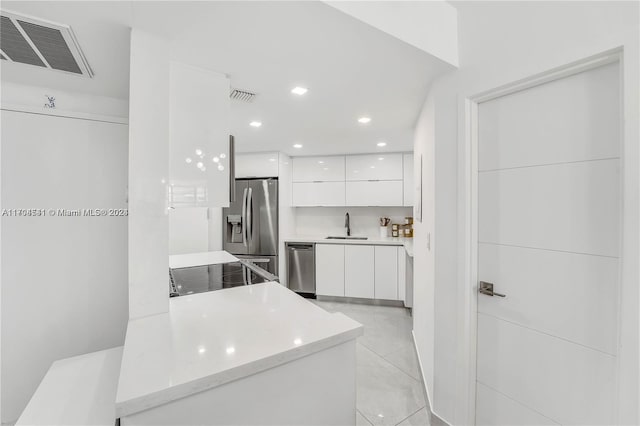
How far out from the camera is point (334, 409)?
1.18 meters

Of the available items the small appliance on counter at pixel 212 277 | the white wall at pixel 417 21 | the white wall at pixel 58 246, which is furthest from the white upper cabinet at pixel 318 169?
the white wall at pixel 417 21

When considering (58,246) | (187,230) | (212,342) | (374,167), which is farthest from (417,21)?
(187,230)

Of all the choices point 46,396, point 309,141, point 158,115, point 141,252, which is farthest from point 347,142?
point 46,396

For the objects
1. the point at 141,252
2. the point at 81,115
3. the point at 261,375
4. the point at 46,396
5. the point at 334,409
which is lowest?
the point at 334,409

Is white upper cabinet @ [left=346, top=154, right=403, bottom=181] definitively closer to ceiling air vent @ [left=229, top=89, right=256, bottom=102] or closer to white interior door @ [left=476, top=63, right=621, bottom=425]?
ceiling air vent @ [left=229, top=89, right=256, bottom=102]

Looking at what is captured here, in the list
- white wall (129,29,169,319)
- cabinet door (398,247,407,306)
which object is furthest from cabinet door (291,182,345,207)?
white wall (129,29,169,319)

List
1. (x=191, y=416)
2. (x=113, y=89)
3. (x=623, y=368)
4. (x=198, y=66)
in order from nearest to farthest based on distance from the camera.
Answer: (x=191, y=416) → (x=623, y=368) → (x=198, y=66) → (x=113, y=89)

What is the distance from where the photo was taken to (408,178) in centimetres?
407

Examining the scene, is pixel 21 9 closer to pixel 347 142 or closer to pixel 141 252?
pixel 141 252

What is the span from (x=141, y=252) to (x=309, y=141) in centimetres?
258

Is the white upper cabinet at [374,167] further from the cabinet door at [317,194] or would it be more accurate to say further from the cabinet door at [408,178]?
the cabinet door at [317,194]

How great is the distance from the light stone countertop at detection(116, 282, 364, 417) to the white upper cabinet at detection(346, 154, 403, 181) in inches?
119

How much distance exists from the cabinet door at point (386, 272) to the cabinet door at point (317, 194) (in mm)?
1035

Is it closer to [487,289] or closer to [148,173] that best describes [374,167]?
[487,289]
